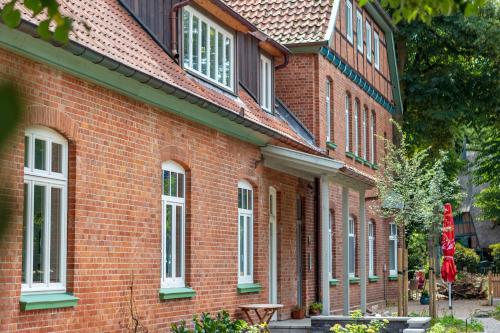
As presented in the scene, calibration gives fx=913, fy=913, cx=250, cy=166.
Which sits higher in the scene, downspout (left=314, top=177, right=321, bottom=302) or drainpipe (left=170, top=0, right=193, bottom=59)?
drainpipe (left=170, top=0, right=193, bottom=59)

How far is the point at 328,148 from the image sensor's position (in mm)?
21922

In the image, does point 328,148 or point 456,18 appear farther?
point 456,18

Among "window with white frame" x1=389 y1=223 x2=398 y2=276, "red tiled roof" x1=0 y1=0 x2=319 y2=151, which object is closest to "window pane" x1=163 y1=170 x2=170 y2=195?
"red tiled roof" x1=0 y1=0 x2=319 y2=151

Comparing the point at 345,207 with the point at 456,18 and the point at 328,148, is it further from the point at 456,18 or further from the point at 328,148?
the point at 456,18

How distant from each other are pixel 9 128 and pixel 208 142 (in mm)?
13448

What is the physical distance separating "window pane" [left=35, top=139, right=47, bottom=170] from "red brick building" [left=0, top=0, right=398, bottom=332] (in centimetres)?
1

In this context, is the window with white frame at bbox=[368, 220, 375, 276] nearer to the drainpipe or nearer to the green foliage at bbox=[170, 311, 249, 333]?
the green foliage at bbox=[170, 311, 249, 333]

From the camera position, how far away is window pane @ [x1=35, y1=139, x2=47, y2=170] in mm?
9055

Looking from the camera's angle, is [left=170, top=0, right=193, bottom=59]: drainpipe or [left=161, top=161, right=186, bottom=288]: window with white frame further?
[left=170, top=0, right=193, bottom=59]: drainpipe

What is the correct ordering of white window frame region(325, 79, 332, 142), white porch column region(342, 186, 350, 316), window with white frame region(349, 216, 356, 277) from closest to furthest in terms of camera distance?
1. white porch column region(342, 186, 350, 316)
2. white window frame region(325, 79, 332, 142)
3. window with white frame region(349, 216, 356, 277)

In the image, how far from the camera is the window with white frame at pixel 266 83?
61.0 ft

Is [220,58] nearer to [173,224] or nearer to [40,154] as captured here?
[173,224]

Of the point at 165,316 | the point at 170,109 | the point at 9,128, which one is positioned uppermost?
the point at 170,109

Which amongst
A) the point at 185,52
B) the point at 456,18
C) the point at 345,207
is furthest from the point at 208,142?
the point at 456,18
